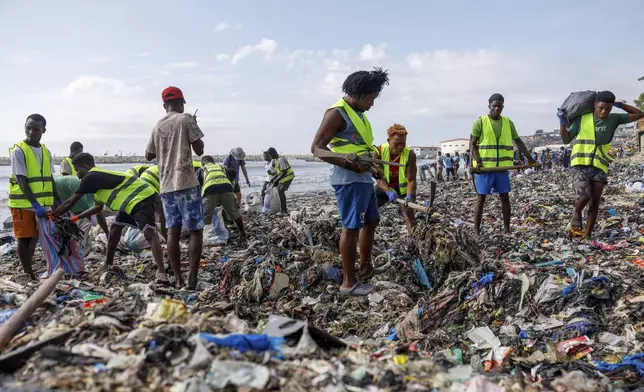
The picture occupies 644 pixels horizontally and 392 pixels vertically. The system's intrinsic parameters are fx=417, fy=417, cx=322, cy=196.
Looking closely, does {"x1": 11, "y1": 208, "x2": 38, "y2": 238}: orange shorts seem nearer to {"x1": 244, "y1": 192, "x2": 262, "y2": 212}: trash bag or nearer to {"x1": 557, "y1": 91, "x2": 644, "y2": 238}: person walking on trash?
{"x1": 244, "y1": 192, "x2": 262, "y2": 212}: trash bag

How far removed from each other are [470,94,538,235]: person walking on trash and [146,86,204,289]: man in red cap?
3.45 metres

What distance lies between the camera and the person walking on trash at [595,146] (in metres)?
4.68

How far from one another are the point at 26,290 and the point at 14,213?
1613 millimetres

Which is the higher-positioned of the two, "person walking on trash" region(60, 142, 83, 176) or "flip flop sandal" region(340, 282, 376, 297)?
"person walking on trash" region(60, 142, 83, 176)

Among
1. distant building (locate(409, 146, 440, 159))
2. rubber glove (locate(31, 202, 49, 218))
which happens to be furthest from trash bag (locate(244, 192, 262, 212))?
distant building (locate(409, 146, 440, 159))

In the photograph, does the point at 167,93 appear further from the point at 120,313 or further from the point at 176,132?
the point at 120,313

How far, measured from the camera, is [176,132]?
373cm

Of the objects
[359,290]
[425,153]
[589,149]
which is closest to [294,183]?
[589,149]

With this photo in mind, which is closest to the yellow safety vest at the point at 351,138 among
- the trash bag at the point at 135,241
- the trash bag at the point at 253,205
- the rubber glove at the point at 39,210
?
the rubber glove at the point at 39,210

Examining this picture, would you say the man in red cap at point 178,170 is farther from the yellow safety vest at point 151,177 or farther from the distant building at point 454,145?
the distant building at point 454,145

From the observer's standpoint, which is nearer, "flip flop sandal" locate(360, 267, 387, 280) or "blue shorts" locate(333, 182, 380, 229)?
"blue shorts" locate(333, 182, 380, 229)

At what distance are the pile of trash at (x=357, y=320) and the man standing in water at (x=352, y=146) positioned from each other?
0.43m

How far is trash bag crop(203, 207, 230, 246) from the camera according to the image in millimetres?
6376

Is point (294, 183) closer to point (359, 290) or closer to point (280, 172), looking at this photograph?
point (280, 172)
